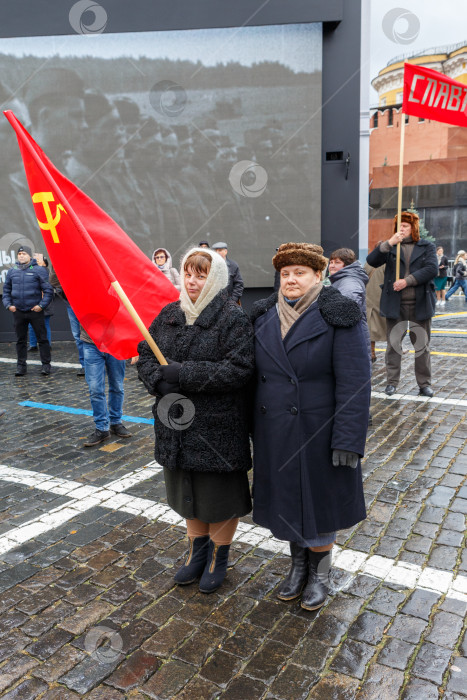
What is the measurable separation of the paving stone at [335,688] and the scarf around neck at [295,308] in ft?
5.30

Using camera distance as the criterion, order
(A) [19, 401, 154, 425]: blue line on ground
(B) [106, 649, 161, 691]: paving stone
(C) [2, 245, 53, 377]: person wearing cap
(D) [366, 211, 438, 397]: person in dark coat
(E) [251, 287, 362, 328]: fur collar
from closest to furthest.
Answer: (B) [106, 649, 161, 691]: paving stone, (E) [251, 287, 362, 328]: fur collar, (A) [19, 401, 154, 425]: blue line on ground, (D) [366, 211, 438, 397]: person in dark coat, (C) [2, 245, 53, 377]: person wearing cap

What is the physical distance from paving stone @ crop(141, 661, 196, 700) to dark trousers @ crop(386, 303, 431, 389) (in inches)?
210

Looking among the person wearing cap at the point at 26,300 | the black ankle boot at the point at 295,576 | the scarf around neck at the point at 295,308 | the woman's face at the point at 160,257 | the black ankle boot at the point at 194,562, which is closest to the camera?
the scarf around neck at the point at 295,308

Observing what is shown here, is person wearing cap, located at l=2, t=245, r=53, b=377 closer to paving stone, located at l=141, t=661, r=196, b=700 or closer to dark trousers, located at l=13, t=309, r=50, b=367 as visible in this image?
dark trousers, located at l=13, t=309, r=50, b=367

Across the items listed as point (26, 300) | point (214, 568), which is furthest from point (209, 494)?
point (26, 300)

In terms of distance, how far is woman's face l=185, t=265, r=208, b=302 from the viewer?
9.84 feet

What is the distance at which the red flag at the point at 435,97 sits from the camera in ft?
24.2

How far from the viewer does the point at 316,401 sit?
112 inches

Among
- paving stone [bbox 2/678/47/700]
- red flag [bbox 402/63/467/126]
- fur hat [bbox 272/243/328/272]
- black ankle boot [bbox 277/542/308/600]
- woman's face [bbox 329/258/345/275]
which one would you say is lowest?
paving stone [bbox 2/678/47/700]

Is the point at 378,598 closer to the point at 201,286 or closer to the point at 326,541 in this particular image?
the point at 326,541

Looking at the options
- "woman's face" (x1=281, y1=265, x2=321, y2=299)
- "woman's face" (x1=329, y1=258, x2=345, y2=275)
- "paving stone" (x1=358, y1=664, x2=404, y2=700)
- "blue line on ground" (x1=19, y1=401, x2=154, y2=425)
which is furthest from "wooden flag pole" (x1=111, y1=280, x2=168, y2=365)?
"blue line on ground" (x1=19, y1=401, x2=154, y2=425)

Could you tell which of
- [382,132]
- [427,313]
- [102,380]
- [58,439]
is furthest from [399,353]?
[382,132]

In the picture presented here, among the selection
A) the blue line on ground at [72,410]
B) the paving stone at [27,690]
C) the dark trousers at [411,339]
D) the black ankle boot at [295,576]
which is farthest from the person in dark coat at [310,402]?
the dark trousers at [411,339]

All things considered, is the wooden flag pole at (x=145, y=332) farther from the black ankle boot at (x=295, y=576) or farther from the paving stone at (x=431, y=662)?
the paving stone at (x=431, y=662)
